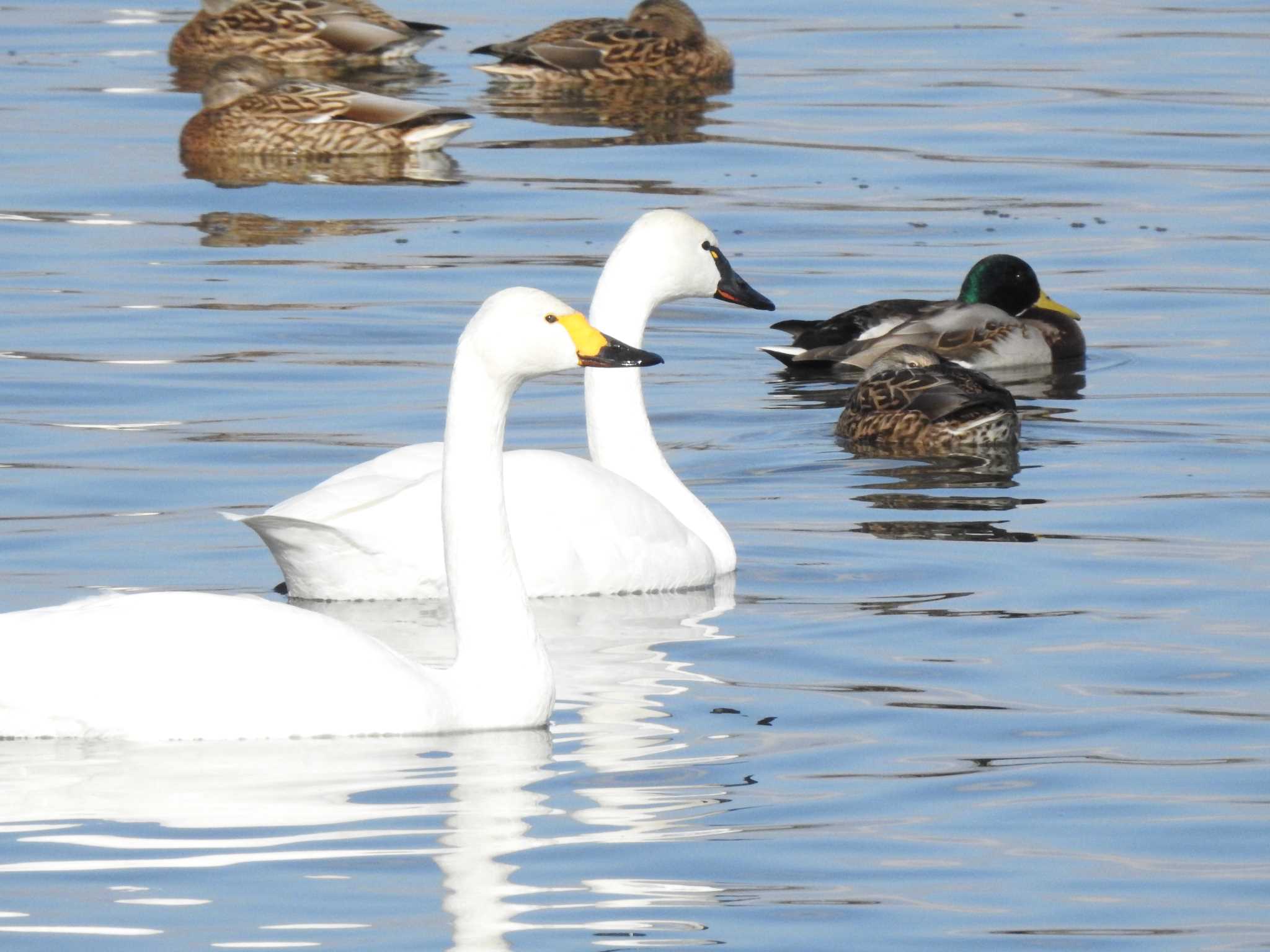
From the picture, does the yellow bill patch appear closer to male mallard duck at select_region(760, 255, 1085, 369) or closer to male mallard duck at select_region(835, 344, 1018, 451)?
male mallard duck at select_region(835, 344, 1018, 451)

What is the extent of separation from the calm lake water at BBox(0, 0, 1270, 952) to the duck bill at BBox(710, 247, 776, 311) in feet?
3.00

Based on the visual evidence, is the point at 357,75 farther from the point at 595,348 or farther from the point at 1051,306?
the point at 595,348

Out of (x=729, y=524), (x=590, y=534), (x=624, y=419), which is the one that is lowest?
(x=729, y=524)

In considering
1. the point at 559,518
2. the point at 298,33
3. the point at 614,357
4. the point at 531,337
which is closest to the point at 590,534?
the point at 559,518

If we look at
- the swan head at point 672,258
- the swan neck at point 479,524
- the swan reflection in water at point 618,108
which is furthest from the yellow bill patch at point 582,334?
the swan reflection in water at point 618,108

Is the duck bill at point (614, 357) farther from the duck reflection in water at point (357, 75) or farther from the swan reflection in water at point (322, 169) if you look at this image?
the duck reflection in water at point (357, 75)

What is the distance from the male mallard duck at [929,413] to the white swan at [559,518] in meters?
2.73

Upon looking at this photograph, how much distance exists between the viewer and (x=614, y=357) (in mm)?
7793


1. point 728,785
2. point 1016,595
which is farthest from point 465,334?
point 1016,595

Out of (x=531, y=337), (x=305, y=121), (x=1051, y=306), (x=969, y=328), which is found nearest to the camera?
(x=531, y=337)

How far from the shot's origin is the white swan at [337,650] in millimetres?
7270

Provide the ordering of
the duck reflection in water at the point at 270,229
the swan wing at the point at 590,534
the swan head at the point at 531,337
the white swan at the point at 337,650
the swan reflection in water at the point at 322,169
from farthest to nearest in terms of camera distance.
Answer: the swan reflection in water at the point at 322,169
the duck reflection in water at the point at 270,229
the swan wing at the point at 590,534
the swan head at the point at 531,337
the white swan at the point at 337,650

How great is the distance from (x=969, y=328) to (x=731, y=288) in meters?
4.62

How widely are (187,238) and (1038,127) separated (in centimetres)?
811
